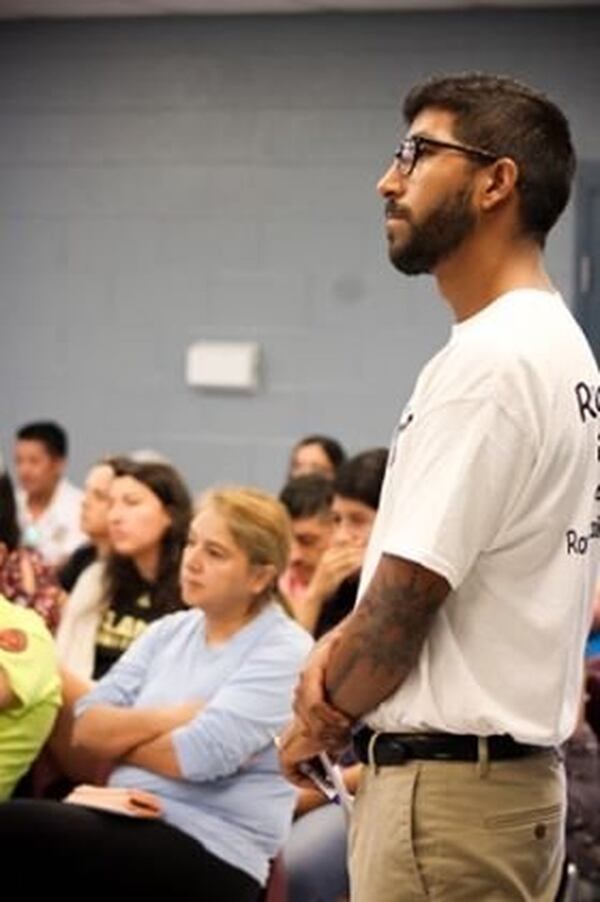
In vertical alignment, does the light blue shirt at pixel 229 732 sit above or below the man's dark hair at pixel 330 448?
below

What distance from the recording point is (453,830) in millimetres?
2279

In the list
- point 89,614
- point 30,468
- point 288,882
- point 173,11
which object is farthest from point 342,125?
point 288,882

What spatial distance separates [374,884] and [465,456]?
0.51m

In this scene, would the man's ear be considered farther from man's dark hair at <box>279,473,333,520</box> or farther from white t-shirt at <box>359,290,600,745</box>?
man's dark hair at <box>279,473,333,520</box>

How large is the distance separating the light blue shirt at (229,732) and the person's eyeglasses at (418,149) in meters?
1.57

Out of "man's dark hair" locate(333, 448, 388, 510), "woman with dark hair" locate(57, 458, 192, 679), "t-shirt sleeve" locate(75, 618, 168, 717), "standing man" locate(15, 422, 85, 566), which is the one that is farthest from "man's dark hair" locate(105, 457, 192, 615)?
"standing man" locate(15, 422, 85, 566)

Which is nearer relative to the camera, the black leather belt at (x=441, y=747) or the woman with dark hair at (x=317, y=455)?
the black leather belt at (x=441, y=747)

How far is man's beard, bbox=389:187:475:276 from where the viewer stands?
2.30m

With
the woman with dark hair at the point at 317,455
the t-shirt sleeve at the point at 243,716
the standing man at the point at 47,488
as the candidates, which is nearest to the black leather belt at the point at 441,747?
the t-shirt sleeve at the point at 243,716

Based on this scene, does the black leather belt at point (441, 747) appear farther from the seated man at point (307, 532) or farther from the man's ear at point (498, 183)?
the seated man at point (307, 532)

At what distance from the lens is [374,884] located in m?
2.31

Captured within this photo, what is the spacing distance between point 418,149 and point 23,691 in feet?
5.26

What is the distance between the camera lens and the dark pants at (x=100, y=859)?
3.58 meters

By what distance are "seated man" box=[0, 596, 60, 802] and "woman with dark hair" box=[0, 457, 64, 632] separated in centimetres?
40
